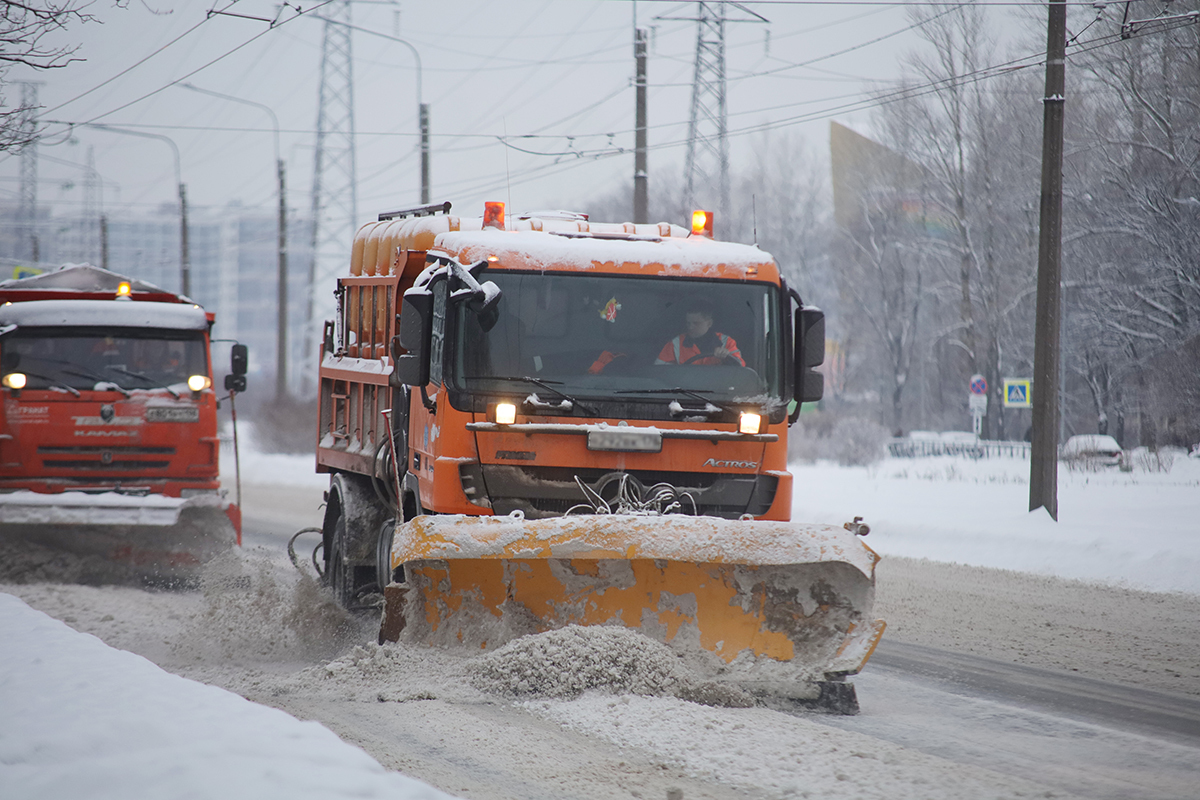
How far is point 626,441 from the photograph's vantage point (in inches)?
253

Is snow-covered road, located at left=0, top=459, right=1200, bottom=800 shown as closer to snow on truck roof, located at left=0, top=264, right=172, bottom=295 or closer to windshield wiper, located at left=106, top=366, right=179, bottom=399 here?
windshield wiper, located at left=106, top=366, right=179, bottom=399

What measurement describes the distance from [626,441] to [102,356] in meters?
6.76

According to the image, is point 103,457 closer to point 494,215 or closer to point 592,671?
point 494,215

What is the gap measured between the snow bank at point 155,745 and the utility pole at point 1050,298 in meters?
10.7

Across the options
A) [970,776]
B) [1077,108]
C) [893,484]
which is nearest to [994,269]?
[1077,108]

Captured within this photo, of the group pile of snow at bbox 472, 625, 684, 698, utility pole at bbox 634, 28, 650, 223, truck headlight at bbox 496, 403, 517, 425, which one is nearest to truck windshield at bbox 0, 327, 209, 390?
truck headlight at bbox 496, 403, 517, 425

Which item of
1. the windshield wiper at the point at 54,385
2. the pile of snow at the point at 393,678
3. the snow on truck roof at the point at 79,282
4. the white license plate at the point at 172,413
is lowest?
the pile of snow at the point at 393,678

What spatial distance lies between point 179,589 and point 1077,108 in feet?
74.3

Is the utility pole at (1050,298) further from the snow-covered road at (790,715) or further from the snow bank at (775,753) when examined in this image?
the snow bank at (775,753)

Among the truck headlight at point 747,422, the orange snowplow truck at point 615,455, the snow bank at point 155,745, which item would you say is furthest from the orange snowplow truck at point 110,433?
the truck headlight at point 747,422

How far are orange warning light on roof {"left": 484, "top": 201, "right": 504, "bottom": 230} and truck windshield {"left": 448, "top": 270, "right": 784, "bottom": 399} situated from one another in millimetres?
701

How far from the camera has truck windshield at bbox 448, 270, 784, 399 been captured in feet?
21.5

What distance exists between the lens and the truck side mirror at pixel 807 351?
6828 millimetres

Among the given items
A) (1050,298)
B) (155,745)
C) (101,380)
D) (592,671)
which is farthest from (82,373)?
(1050,298)
